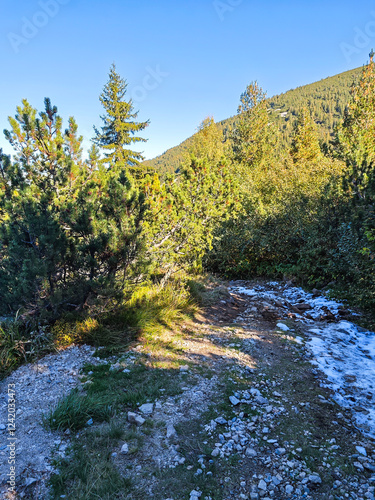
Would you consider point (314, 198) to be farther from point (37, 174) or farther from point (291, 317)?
point (37, 174)

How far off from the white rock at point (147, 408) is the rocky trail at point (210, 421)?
12 millimetres

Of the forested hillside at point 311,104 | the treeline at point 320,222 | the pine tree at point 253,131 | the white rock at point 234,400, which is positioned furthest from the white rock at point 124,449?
the forested hillside at point 311,104

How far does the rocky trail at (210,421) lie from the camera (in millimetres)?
2041

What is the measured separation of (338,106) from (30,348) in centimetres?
15656

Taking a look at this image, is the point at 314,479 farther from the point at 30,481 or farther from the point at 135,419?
the point at 30,481

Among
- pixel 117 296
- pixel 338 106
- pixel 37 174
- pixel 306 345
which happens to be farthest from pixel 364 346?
pixel 338 106

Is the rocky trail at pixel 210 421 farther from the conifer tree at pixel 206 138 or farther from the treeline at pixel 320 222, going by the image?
the conifer tree at pixel 206 138

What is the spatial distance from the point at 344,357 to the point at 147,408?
323 cm

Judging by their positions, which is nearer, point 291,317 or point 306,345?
point 306,345

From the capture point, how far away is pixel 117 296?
13.8 ft

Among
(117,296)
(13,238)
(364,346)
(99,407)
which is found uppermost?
(13,238)

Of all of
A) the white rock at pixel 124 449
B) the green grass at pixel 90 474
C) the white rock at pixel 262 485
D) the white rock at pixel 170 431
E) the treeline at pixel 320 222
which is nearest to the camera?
the green grass at pixel 90 474

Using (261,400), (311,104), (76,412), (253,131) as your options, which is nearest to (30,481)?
(76,412)

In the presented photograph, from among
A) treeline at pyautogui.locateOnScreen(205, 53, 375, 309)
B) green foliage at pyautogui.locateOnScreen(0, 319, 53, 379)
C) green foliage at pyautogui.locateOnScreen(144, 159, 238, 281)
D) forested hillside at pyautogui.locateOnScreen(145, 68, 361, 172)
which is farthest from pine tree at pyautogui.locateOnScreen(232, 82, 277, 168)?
forested hillside at pyautogui.locateOnScreen(145, 68, 361, 172)
